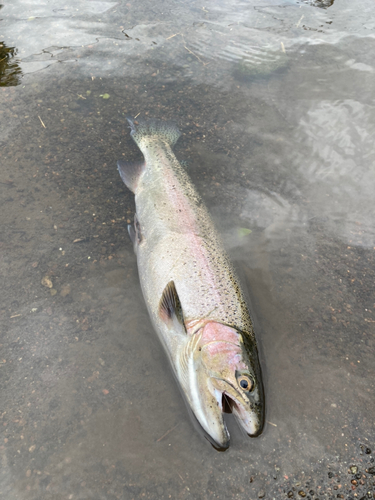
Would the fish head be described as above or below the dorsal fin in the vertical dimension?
below

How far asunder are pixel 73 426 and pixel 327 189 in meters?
3.57

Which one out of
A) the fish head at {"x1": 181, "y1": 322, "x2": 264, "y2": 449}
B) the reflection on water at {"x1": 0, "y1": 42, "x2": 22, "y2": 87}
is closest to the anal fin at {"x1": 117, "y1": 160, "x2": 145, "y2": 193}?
the fish head at {"x1": 181, "y1": 322, "x2": 264, "y2": 449}

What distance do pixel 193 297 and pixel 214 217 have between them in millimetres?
1259

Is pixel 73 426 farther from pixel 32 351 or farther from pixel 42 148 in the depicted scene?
pixel 42 148

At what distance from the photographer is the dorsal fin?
2.60 metres

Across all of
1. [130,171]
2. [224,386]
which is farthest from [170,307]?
[130,171]

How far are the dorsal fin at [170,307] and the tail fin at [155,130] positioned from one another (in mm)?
2029

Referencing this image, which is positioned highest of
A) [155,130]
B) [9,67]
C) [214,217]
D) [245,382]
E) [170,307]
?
[9,67]

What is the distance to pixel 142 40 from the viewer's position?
5.34 metres

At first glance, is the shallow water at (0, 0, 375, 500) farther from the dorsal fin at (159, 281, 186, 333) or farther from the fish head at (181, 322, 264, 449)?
the dorsal fin at (159, 281, 186, 333)

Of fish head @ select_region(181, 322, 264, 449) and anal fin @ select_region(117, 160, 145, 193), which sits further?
anal fin @ select_region(117, 160, 145, 193)

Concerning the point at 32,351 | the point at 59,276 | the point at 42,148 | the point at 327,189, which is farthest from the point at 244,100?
the point at 32,351

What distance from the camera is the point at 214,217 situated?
371 centimetres

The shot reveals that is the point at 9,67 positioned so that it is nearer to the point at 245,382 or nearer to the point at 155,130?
the point at 155,130
